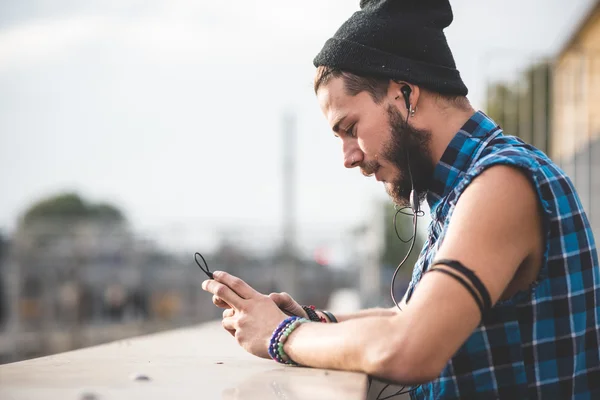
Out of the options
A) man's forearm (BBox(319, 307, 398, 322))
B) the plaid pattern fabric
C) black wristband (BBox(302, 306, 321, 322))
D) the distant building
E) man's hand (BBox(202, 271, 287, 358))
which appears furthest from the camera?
the distant building

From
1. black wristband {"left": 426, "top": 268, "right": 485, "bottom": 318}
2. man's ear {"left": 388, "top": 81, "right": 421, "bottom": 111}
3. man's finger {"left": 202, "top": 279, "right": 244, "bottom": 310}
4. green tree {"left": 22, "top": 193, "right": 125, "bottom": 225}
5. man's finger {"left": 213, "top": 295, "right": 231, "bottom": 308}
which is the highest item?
man's ear {"left": 388, "top": 81, "right": 421, "bottom": 111}

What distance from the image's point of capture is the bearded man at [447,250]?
4.70 ft

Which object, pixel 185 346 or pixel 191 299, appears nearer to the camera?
pixel 185 346

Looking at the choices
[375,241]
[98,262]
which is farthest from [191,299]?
[375,241]

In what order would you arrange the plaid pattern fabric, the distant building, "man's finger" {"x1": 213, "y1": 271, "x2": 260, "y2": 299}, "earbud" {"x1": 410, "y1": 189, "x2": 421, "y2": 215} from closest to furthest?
the plaid pattern fabric
"man's finger" {"x1": 213, "y1": 271, "x2": 260, "y2": 299}
"earbud" {"x1": 410, "y1": 189, "x2": 421, "y2": 215}
the distant building

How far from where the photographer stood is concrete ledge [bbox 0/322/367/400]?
1.27 m

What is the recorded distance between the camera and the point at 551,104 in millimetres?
7016

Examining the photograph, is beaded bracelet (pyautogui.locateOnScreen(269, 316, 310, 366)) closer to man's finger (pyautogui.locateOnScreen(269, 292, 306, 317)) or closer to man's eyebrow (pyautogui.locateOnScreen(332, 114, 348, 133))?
man's finger (pyautogui.locateOnScreen(269, 292, 306, 317))

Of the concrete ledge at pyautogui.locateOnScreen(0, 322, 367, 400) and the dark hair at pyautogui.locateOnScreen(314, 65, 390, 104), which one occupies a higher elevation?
the dark hair at pyautogui.locateOnScreen(314, 65, 390, 104)

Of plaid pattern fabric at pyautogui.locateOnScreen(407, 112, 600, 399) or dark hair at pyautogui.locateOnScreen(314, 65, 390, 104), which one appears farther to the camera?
dark hair at pyautogui.locateOnScreen(314, 65, 390, 104)

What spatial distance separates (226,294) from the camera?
1.88 metres

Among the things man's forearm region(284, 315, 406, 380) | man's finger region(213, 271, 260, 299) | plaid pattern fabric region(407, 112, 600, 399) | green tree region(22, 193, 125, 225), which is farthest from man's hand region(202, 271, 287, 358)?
green tree region(22, 193, 125, 225)

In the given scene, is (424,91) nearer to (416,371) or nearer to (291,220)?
(416,371)

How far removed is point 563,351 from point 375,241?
→ 1521 centimetres
